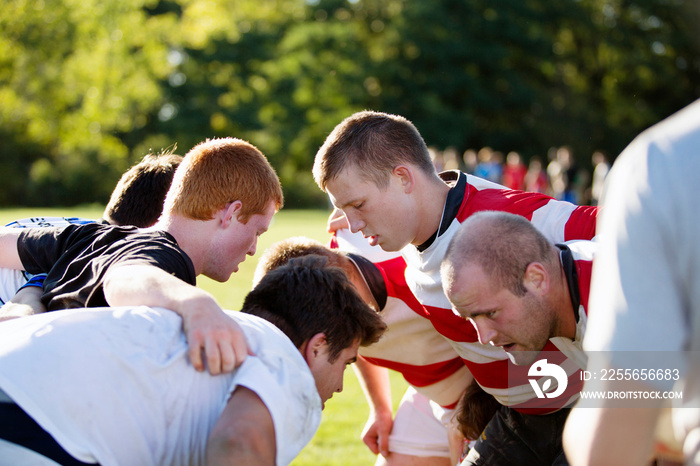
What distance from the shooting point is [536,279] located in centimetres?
256

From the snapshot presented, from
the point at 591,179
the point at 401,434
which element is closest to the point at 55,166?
the point at 591,179

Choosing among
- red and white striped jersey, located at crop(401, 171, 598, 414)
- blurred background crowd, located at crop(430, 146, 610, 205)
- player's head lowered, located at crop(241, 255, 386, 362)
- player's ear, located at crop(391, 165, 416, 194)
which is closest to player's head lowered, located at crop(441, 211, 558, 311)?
player's head lowered, located at crop(241, 255, 386, 362)

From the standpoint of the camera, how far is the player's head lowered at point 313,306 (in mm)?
2305

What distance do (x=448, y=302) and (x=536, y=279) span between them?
0.82 meters

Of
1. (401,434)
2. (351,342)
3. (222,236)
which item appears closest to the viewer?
(351,342)

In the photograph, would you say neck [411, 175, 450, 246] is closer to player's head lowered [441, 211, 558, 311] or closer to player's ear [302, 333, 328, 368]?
player's head lowered [441, 211, 558, 311]

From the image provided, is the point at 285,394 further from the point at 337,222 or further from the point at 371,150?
the point at 337,222

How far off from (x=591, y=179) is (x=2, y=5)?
3599cm

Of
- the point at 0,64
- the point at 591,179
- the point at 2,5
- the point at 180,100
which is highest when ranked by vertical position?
the point at 2,5

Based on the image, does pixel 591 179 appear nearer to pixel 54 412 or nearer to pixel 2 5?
pixel 2 5

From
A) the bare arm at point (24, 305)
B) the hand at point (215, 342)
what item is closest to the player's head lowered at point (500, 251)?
the hand at point (215, 342)

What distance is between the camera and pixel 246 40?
44625 millimetres

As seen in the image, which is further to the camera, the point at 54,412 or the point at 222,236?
the point at 222,236

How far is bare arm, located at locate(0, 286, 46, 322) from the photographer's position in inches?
106
